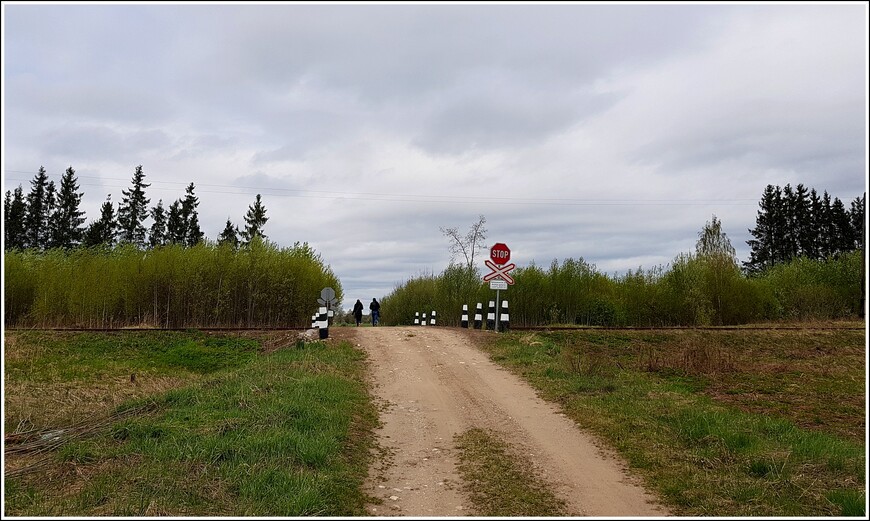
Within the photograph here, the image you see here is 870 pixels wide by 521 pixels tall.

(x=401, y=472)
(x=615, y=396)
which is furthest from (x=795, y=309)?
(x=401, y=472)

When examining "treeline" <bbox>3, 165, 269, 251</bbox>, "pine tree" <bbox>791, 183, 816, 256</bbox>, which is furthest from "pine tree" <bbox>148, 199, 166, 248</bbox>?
"pine tree" <bbox>791, 183, 816, 256</bbox>

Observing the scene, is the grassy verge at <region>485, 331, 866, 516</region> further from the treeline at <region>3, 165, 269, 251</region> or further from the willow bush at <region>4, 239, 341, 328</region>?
the treeline at <region>3, 165, 269, 251</region>

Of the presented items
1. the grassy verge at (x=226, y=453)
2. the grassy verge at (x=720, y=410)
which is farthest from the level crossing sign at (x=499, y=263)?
the grassy verge at (x=226, y=453)

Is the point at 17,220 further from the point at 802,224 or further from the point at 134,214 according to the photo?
the point at 802,224

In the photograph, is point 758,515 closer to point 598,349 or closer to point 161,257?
point 598,349

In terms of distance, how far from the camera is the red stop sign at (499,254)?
1816cm

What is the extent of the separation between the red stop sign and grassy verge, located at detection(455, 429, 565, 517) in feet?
34.0

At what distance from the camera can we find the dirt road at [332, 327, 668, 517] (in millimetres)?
5867

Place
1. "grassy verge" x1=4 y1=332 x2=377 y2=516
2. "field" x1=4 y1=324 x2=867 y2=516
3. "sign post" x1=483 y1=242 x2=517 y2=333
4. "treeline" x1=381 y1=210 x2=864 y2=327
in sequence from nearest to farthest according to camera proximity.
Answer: "grassy verge" x1=4 y1=332 x2=377 y2=516 → "field" x1=4 y1=324 x2=867 y2=516 → "sign post" x1=483 y1=242 x2=517 y2=333 → "treeline" x1=381 y1=210 x2=864 y2=327

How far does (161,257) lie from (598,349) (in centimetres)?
1747

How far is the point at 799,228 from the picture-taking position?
66.5m

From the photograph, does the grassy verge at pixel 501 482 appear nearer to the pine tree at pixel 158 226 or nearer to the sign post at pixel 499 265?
the sign post at pixel 499 265

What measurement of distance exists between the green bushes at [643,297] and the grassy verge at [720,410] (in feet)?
30.6

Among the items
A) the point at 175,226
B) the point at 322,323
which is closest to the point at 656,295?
the point at 322,323
